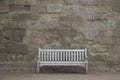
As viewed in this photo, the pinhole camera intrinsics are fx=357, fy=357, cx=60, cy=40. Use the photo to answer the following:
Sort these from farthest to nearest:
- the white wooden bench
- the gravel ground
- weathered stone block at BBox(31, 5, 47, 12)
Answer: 1. weathered stone block at BBox(31, 5, 47, 12)
2. the white wooden bench
3. the gravel ground

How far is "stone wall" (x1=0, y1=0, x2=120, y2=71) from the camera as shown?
991 cm

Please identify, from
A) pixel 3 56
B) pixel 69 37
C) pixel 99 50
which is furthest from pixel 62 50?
pixel 3 56

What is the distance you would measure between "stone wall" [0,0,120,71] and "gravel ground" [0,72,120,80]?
55 cm

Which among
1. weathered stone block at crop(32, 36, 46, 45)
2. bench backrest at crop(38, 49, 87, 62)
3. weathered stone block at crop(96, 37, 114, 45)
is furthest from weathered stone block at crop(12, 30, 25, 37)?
weathered stone block at crop(96, 37, 114, 45)

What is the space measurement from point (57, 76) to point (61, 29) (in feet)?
4.77

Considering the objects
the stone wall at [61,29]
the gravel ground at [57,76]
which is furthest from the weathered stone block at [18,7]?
the gravel ground at [57,76]

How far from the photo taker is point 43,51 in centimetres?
984

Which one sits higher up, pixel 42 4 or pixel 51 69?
A: pixel 42 4

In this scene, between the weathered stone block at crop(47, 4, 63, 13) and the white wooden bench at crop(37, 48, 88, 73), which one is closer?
the white wooden bench at crop(37, 48, 88, 73)

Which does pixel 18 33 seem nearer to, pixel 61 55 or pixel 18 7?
pixel 18 7

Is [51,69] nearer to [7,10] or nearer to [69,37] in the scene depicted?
[69,37]

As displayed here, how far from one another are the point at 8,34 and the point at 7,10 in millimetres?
669

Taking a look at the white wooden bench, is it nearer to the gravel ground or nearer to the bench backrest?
the bench backrest

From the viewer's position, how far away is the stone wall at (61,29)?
9.91 m
